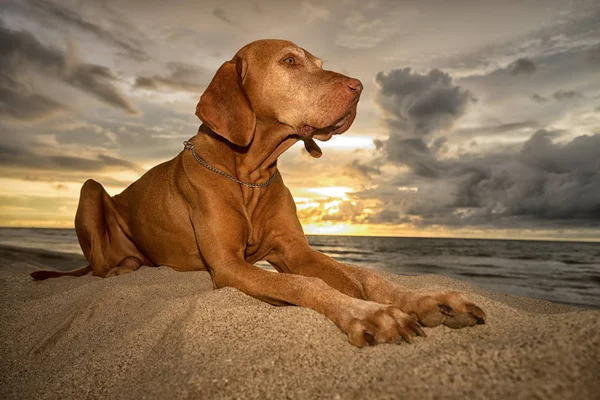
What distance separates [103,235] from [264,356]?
3578 millimetres

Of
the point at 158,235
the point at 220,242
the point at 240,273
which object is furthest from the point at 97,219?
the point at 240,273

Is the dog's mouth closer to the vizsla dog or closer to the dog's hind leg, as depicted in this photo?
the vizsla dog

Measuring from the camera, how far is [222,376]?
5.95 feet

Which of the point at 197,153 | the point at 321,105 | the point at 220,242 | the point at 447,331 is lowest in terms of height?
the point at 447,331

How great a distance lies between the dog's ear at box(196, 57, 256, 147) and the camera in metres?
3.22

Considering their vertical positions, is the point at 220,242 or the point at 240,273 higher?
the point at 220,242

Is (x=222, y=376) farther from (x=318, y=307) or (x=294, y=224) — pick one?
(x=294, y=224)

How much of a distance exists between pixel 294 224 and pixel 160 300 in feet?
4.47

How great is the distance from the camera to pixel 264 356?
1926 millimetres

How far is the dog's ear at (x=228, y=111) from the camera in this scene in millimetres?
3221

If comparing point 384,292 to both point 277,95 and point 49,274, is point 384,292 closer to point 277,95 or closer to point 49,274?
point 277,95

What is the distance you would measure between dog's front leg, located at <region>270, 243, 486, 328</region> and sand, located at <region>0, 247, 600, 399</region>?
71mm

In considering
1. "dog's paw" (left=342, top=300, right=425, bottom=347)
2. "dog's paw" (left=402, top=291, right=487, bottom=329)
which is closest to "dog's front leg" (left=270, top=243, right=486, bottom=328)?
"dog's paw" (left=402, top=291, right=487, bottom=329)

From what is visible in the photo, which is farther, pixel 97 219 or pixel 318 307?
pixel 97 219
